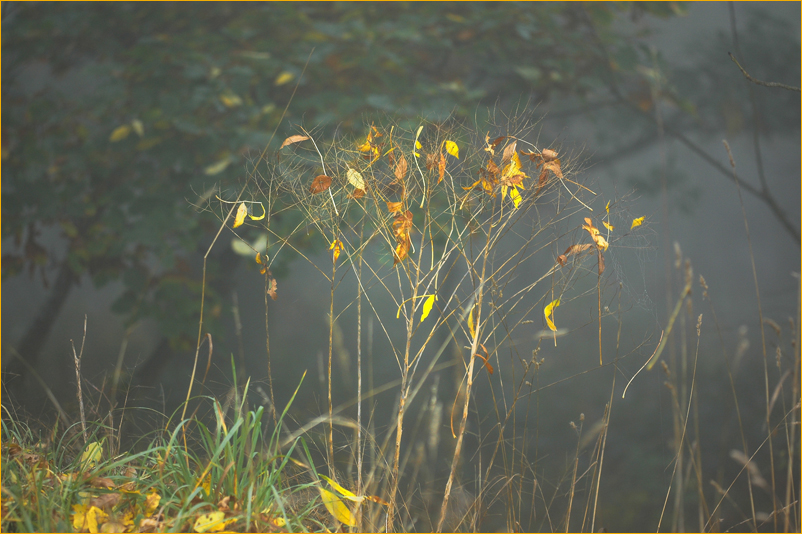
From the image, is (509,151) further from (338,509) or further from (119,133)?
(119,133)

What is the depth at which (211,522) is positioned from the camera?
0.58 meters

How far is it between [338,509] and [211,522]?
0.16 m

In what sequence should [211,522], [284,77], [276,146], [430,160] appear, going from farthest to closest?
[284,77] < [276,146] < [430,160] < [211,522]

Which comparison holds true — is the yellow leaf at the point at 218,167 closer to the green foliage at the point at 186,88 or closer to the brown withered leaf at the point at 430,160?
the green foliage at the point at 186,88

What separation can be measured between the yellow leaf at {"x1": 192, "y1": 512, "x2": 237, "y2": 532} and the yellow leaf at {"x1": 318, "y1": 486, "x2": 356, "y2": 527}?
4.3 inches

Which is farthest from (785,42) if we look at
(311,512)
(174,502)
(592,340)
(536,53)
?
(174,502)

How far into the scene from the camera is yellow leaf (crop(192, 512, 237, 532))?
57 cm

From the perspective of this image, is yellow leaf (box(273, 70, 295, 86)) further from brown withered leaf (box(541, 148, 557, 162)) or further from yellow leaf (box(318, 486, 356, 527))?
yellow leaf (box(318, 486, 356, 527))

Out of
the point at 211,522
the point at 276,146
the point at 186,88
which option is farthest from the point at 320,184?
the point at 186,88

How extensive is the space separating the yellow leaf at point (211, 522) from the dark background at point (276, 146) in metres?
0.84

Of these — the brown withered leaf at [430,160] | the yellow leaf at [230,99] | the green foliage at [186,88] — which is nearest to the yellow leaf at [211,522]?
the brown withered leaf at [430,160]

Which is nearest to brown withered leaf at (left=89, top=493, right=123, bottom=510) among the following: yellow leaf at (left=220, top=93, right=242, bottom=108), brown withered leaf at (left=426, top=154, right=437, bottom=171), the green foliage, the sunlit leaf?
the sunlit leaf

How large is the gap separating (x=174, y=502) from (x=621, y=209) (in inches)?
27.9

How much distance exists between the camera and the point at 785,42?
1930 millimetres
